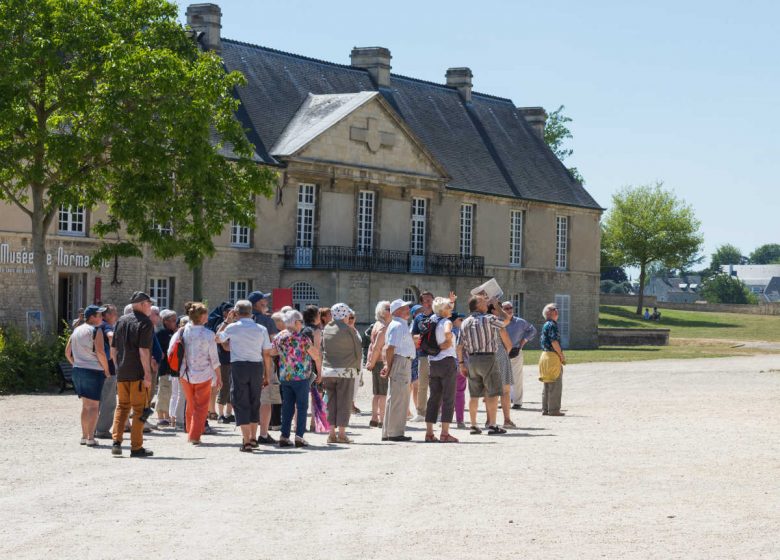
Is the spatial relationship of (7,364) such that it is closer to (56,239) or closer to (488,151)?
(56,239)

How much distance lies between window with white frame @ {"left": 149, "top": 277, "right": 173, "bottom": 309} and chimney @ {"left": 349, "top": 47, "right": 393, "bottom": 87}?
1644cm

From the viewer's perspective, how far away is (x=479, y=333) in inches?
669

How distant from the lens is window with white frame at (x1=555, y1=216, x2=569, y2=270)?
57.5 meters

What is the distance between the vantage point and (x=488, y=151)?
55.9 meters

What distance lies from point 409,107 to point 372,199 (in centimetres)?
762

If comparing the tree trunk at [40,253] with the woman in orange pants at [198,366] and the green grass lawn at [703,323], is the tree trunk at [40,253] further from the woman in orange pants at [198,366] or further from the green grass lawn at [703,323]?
the green grass lawn at [703,323]

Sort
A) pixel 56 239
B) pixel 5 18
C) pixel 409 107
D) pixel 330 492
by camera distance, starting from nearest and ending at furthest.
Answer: pixel 330 492 < pixel 5 18 < pixel 56 239 < pixel 409 107

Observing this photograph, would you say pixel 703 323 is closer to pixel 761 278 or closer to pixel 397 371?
pixel 397 371

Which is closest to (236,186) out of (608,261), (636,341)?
(636,341)

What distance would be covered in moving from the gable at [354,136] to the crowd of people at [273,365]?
1065 inches

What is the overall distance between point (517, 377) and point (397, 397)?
5.89 metres

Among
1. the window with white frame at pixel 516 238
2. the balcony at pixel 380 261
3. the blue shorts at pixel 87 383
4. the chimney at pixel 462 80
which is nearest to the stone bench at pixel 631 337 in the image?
the window with white frame at pixel 516 238

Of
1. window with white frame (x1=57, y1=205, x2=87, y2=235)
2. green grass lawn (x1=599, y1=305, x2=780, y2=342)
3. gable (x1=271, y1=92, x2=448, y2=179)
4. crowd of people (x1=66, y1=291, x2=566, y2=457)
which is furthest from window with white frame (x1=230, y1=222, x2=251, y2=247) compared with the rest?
green grass lawn (x1=599, y1=305, x2=780, y2=342)

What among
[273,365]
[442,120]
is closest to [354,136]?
[442,120]
